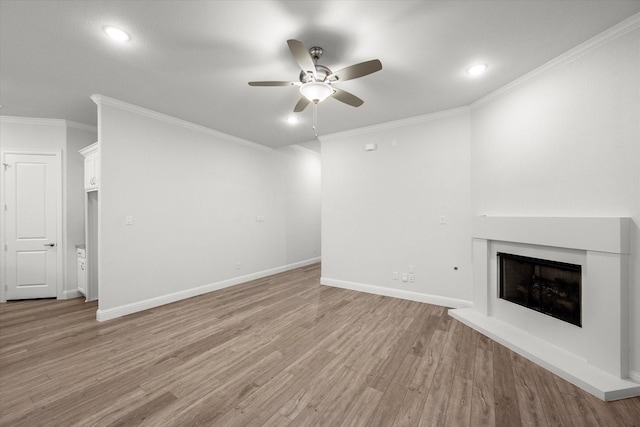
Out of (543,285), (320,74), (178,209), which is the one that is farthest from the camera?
(178,209)

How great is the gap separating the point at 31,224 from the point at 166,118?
282 centimetres

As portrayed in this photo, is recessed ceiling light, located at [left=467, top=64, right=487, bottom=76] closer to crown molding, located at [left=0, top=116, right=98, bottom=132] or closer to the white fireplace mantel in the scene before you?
the white fireplace mantel

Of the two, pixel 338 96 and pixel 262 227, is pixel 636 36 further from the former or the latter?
pixel 262 227

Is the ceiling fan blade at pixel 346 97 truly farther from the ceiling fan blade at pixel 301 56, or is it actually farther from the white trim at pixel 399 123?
the white trim at pixel 399 123

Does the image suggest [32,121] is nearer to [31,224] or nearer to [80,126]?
[80,126]

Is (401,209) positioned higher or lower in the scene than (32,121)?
lower

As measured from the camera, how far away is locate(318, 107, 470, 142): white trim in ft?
12.2

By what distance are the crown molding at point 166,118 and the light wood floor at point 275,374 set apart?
2738mm

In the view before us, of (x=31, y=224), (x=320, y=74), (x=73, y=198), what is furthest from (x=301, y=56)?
(x=31, y=224)

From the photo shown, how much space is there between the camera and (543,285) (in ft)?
8.80

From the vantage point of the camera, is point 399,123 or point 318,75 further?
point 399,123

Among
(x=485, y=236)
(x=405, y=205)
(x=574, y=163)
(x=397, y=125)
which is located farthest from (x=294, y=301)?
(x=574, y=163)

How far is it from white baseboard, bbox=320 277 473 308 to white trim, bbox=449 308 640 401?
446mm

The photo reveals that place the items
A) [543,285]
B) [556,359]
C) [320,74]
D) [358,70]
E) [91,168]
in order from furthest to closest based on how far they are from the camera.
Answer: [91,168], [543,285], [320,74], [556,359], [358,70]
